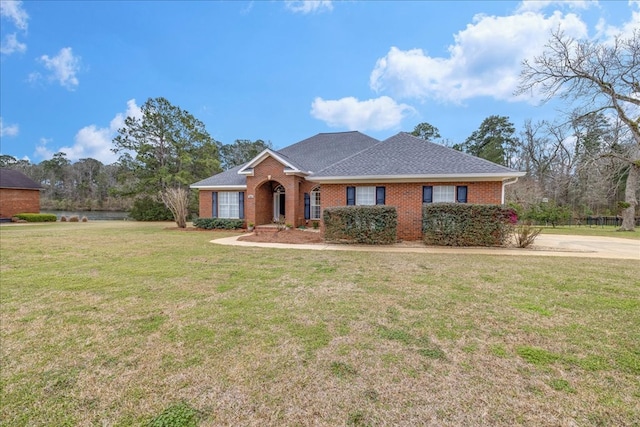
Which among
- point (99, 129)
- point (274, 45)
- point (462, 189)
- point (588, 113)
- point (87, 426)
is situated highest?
point (274, 45)

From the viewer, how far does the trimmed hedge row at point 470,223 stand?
10742 mm

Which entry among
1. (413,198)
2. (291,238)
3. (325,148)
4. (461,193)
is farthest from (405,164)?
(325,148)

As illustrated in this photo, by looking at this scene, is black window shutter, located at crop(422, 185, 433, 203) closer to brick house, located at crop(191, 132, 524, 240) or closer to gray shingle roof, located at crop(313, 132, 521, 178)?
brick house, located at crop(191, 132, 524, 240)

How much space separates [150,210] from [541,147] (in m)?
48.2

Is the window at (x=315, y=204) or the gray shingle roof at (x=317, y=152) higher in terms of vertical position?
the gray shingle roof at (x=317, y=152)

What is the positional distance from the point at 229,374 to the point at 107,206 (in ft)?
187

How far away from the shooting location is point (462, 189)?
13086 mm

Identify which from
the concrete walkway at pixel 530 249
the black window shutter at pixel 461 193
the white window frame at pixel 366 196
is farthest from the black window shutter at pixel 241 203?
the black window shutter at pixel 461 193

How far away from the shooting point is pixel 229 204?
64.5 ft

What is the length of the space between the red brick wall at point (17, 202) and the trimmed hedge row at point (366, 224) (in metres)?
34.2

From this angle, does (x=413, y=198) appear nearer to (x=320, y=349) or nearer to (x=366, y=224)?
(x=366, y=224)

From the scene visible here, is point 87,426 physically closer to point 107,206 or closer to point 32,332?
point 32,332

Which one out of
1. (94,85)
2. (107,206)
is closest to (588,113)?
(94,85)

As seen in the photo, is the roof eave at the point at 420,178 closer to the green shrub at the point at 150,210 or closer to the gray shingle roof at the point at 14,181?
the green shrub at the point at 150,210
